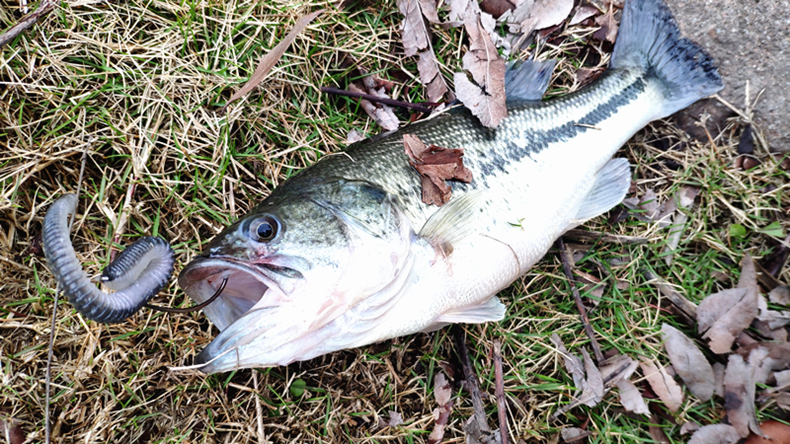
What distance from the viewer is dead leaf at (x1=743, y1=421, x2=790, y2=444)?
2864mm

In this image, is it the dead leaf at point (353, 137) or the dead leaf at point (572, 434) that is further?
the dead leaf at point (353, 137)

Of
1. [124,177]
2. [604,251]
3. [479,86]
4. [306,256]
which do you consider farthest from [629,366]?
[124,177]

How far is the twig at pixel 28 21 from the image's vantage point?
2.75 metres

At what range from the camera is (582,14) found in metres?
3.41

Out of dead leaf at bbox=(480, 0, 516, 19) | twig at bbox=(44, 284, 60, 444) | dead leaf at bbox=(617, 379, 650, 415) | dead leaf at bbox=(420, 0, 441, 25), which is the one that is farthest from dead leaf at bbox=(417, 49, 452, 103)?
twig at bbox=(44, 284, 60, 444)

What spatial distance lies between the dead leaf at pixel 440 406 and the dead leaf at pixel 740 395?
1.73 m

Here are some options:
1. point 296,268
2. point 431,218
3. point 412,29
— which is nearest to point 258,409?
point 296,268

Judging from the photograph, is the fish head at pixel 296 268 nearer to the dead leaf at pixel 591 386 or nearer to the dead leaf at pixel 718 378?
the dead leaf at pixel 591 386

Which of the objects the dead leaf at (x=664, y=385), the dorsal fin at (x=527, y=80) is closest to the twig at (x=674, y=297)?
the dead leaf at (x=664, y=385)

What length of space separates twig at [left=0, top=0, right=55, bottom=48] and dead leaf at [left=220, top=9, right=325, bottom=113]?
120 cm

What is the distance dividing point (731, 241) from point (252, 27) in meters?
3.54

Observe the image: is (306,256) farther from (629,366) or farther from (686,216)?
(686,216)

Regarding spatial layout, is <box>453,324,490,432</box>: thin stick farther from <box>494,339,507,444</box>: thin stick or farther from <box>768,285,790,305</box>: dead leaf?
<box>768,285,790,305</box>: dead leaf

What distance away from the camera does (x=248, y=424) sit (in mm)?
2787
